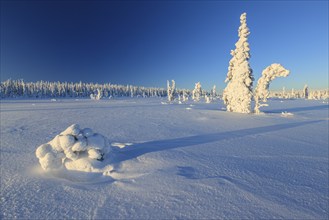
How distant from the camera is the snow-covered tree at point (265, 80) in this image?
20609 millimetres

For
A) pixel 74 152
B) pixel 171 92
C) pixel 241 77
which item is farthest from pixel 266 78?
pixel 171 92

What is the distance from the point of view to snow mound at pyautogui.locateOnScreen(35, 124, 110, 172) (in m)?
4.68

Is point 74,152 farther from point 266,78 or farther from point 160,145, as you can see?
point 266,78

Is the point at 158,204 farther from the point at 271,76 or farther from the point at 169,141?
the point at 271,76

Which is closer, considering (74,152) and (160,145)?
(74,152)

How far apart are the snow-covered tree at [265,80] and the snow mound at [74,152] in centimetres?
1954

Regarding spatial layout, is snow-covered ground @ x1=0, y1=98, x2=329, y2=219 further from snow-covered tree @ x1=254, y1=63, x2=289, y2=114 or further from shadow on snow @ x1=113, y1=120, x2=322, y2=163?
snow-covered tree @ x1=254, y1=63, x2=289, y2=114

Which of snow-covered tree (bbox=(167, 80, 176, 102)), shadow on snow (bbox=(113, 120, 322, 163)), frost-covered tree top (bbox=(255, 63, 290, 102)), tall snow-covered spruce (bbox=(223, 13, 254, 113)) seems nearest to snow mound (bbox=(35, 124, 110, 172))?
shadow on snow (bbox=(113, 120, 322, 163))

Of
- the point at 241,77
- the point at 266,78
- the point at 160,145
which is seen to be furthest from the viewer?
the point at 241,77

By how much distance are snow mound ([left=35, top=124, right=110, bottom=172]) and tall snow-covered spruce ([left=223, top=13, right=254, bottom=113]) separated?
19244 millimetres

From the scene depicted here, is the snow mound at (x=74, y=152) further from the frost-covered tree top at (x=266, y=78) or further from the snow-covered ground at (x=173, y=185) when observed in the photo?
the frost-covered tree top at (x=266, y=78)

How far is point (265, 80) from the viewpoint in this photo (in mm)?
21500

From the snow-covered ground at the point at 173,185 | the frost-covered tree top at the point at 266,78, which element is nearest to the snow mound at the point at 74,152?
the snow-covered ground at the point at 173,185

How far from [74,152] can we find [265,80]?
69.1 feet
